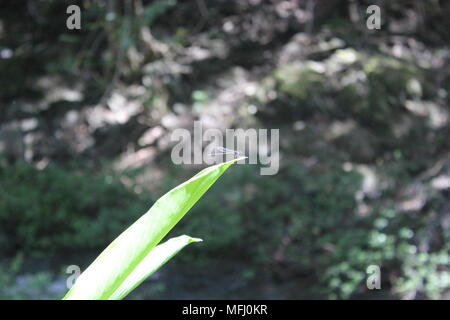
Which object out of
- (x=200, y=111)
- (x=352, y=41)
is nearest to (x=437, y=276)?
(x=200, y=111)

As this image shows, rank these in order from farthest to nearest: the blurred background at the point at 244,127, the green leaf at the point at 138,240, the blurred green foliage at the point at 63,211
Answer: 1. the blurred green foliage at the point at 63,211
2. the blurred background at the point at 244,127
3. the green leaf at the point at 138,240

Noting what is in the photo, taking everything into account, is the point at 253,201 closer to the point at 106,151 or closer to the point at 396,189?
the point at 396,189

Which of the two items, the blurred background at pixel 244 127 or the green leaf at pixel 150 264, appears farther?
the blurred background at pixel 244 127

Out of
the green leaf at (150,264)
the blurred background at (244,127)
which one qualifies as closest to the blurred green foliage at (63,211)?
the blurred background at (244,127)

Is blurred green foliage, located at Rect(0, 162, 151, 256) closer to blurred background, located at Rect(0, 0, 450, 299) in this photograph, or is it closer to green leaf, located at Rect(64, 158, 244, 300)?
blurred background, located at Rect(0, 0, 450, 299)

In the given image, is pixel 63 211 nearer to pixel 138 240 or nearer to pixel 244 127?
pixel 244 127

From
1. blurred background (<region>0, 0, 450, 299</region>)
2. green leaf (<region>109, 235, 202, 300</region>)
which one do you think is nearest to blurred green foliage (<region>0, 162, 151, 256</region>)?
blurred background (<region>0, 0, 450, 299</region>)

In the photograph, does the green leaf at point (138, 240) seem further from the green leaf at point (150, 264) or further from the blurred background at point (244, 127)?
the blurred background at point (244, 127)

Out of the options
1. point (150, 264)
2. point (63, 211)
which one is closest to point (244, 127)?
point (63, 211)
